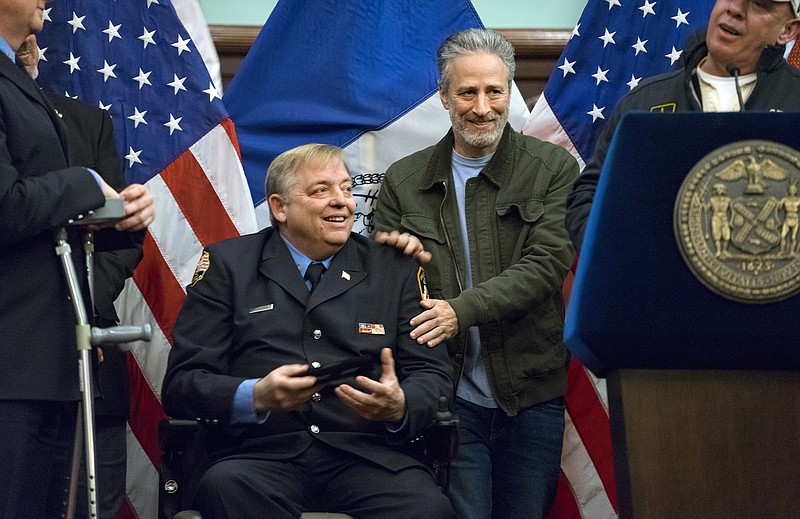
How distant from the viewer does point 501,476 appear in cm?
331

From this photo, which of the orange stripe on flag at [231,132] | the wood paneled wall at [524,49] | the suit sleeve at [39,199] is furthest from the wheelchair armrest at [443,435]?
the wood paneled wall at [524,49]

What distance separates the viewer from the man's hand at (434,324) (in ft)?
9.93

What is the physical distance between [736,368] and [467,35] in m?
2.04

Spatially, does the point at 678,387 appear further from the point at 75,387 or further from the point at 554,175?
the point at 554,175

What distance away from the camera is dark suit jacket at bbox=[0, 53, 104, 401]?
7.41 ft

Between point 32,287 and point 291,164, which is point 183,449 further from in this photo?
point 291,164

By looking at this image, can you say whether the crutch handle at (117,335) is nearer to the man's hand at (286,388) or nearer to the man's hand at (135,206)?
the man's hand at (135,206)

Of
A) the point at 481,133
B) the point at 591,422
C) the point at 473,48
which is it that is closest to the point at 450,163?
the point at 481,133

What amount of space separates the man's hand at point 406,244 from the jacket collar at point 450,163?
33cm

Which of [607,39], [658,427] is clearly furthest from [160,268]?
[658,427]

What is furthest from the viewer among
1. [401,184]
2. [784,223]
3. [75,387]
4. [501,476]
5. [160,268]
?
[160,268]

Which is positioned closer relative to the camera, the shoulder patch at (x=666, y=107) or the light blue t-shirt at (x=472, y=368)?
the shoulder patch at (x=666, y=107)

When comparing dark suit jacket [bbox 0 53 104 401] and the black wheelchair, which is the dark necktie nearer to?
the black wheelchair

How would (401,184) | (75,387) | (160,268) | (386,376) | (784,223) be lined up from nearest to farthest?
(784,223) → (75,387) → (386,376) → (401,184) → (160,268)
